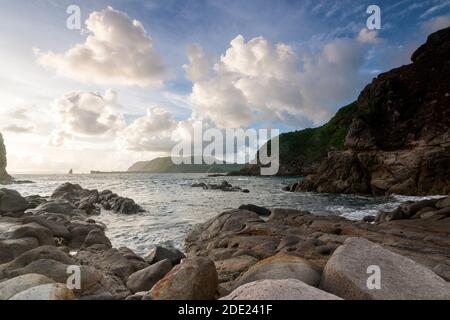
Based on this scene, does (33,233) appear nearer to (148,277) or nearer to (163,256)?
(163,256)

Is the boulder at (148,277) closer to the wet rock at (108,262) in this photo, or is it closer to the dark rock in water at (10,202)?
the wet rock at (108,262)

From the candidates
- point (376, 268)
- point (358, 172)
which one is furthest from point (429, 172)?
point (376, 268)

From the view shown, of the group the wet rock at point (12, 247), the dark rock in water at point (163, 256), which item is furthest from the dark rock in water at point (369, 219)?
the wet rock at point (12, 247)

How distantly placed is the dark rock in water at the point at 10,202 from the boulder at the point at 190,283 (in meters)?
21.3

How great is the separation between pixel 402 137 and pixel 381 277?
151 ft

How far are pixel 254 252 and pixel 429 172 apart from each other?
1391 inches

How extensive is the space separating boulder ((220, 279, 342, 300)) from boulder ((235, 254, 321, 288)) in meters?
1.22

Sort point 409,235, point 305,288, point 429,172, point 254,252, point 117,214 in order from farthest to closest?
1. point 429,172
2. point 117,214
3. point 409,235
4. point 254,252
5. point 305,288

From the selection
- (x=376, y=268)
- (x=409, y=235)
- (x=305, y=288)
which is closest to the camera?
(x=305, y=288)

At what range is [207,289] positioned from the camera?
5.84 metres

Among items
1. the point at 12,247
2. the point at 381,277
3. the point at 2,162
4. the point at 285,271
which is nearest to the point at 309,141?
the point at 2,162

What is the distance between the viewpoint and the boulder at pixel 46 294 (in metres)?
5.04
